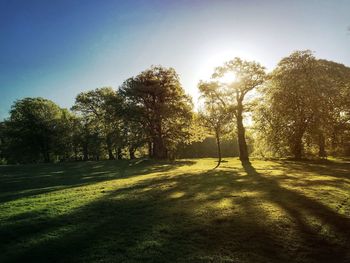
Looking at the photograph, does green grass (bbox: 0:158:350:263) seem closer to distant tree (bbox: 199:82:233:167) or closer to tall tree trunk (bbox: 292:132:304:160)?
tall tree trunk (bbox: 292:132:304:160)

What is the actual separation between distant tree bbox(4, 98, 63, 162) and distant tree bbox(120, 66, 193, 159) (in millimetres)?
27066

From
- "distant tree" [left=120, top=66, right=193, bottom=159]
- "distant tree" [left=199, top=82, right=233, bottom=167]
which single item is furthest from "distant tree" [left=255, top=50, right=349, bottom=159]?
"distant tree" [left=120, top=66, right=193, bottom=159]

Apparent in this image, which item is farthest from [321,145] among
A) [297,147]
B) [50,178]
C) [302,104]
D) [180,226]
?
[180,226]

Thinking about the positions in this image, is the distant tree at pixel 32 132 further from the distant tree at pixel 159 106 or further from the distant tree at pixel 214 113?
the distant tree at pixel 214 113

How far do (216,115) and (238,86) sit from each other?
5983 millimetres

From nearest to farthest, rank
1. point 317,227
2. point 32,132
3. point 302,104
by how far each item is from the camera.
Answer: point 317,227 < point 302,104 < point 32,132

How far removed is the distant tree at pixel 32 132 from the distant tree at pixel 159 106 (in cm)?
2707

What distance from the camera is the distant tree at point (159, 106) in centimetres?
5800

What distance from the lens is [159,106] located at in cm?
5759

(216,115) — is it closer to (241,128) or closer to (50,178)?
(241,128)

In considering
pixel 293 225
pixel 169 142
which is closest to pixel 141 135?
pixel 169 142

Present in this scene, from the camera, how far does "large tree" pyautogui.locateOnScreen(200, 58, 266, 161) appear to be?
4628 cm

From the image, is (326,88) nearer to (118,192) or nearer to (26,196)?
(118,192)

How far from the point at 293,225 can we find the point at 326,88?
32.5m
